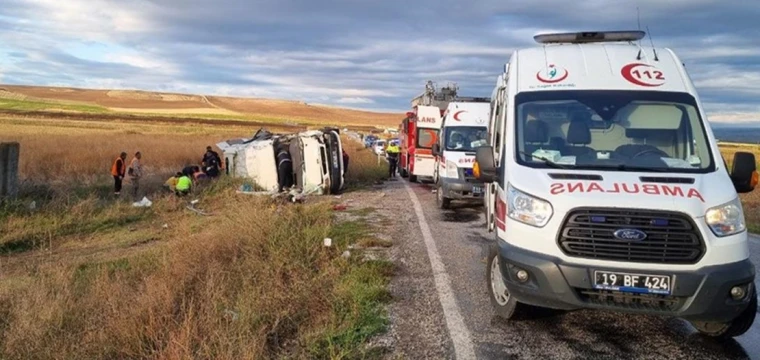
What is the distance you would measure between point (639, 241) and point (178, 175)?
615 inches

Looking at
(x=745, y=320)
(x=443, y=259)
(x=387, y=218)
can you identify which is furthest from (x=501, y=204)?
(x=387, y=218)

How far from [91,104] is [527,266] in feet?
331

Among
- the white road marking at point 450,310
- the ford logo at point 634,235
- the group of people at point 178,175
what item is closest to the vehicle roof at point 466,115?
the white road marking at point 450,310

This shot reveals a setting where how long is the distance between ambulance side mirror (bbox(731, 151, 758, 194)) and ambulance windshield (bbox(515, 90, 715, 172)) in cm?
23

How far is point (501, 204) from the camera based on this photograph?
211 inches

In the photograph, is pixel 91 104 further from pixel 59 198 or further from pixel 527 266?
pixel 527 266

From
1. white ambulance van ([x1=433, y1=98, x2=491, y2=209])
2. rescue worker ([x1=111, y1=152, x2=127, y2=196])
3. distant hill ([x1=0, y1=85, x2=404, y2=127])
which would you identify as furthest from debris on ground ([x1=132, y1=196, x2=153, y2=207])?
distant hill ([x1=0, y1=85, x2=404, y2=127])

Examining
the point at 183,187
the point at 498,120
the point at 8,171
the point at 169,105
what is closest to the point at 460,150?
the point at 498,120

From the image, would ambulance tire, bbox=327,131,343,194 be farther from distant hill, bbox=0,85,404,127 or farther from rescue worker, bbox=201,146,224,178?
distant hill, bbox=0,85,404,127

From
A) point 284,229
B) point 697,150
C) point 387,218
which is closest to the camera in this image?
point 697,150

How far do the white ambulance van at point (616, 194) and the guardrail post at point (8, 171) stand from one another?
517 inches

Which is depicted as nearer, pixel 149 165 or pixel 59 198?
pixel 59 198

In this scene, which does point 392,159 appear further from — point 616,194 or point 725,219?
point 725,219

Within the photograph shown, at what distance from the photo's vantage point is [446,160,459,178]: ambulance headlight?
13367mm
